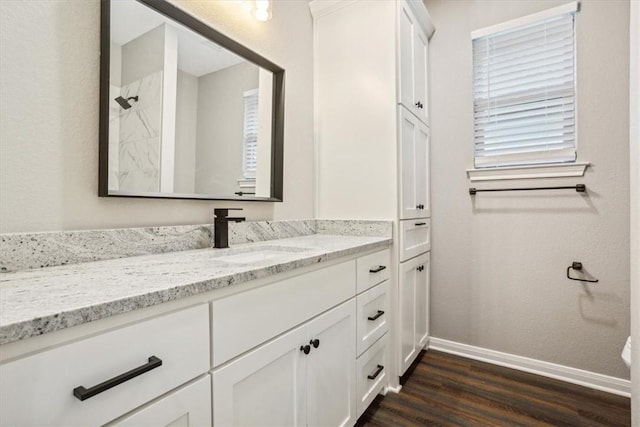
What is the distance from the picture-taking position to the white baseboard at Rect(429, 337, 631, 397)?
176 centimetres

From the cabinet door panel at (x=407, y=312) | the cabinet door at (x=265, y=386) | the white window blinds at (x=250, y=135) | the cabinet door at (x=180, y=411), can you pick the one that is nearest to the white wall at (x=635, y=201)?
the cabinet door panel at (x=407, y=312)

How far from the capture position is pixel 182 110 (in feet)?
4.19

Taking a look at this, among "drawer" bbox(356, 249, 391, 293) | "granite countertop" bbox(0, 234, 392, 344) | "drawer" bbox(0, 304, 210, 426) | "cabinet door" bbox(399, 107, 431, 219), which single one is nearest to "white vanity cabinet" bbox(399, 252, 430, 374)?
"drawer" bbox(356, 249, 391, 293)

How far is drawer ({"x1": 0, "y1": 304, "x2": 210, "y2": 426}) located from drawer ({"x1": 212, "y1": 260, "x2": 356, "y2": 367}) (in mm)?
50

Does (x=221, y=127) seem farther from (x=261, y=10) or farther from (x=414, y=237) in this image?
(x=414, y=237)

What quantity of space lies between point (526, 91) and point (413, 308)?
5.14 ft

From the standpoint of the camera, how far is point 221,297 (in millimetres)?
786

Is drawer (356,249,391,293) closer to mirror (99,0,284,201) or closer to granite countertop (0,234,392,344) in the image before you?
granite countertop (0,234,392,344)

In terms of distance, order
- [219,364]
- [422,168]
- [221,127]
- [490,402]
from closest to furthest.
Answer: [219,364]
[221,127]
[490,402]
[422,168]

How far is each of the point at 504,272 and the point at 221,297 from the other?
197cm

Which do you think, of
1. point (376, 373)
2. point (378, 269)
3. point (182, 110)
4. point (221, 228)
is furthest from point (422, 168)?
point (182, 110)

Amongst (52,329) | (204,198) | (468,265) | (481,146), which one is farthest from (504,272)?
(52,329)

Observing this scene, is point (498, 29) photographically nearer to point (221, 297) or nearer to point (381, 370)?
point (381, 370)

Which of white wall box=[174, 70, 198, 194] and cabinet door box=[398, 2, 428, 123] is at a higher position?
cabinet door box=[398, 2, 428, 123]
